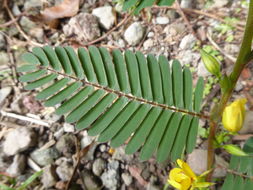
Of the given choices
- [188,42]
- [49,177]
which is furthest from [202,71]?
[49,177]

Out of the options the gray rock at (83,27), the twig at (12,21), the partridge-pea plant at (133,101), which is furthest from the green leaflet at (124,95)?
the twig at (12,21)

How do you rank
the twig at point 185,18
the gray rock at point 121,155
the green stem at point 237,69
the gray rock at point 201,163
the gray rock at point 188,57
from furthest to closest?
the twig at point 185,18 < the gray rock at point 188,57 < the gray rock at point 121,155 < the gray rock at point 201,163 < the green stem at point 237,69

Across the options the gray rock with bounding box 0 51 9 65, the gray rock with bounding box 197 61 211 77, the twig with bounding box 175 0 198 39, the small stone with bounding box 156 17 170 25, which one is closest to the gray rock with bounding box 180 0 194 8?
the twig with bounding box 175 0 198 39

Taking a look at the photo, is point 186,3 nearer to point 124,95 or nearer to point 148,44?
point 148,44

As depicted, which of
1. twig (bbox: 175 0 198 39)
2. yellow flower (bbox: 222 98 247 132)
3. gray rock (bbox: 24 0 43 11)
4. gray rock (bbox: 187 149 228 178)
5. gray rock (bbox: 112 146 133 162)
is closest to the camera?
yellow flower (bbox: 222 98 247 132)

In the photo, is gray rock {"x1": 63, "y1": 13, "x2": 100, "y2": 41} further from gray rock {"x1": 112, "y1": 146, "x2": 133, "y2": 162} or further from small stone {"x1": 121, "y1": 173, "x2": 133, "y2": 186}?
small stone {"x1": 121, "y1": 173, "x2": 133, "y2": 186}

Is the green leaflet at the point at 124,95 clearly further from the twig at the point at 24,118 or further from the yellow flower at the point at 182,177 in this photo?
the twig at the point at 24,118
